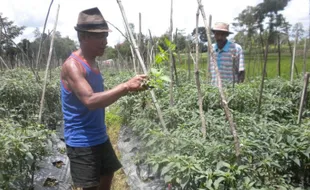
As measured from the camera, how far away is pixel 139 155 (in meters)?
3.15

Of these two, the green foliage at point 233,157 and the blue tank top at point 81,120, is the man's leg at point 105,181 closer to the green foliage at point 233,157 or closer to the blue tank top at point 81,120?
the blue tank top at point 81,120

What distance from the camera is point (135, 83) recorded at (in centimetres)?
187

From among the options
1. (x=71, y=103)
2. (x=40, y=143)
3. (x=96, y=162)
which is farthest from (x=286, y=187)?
(x=40, y=143)

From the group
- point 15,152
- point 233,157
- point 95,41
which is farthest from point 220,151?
point 15,152

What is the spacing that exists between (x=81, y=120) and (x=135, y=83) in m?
0.55

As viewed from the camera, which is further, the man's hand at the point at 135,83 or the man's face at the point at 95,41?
the man's face at the point at 95,41

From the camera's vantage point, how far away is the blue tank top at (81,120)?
7.02ft

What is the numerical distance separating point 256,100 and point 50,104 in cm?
368

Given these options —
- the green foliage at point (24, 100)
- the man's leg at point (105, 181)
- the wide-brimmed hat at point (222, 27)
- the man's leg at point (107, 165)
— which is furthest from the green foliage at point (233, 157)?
the green foliage at point (24, 100)

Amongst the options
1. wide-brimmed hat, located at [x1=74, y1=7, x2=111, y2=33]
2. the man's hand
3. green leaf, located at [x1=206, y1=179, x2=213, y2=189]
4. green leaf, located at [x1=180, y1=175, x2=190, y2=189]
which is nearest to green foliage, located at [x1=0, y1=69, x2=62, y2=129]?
wide-brimmed hat, located at [x1=74, y1=7, x2=111, y2=33]

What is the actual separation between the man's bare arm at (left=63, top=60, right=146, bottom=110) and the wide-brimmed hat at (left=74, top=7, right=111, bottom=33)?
0.27 m

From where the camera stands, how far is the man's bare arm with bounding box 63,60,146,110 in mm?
1854

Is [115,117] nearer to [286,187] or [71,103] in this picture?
[71,103]

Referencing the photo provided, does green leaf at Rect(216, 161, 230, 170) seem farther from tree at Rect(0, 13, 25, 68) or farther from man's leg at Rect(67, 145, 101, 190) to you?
tree at Rect(0, 13, 25, 68)
